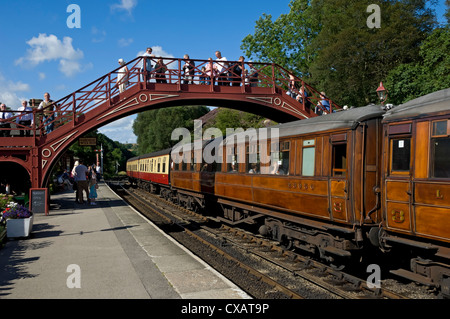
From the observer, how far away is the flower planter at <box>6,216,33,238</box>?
1059cm

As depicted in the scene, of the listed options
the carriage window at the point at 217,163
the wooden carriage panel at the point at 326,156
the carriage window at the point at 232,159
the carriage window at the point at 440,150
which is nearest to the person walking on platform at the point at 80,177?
the carriage window at the point at 217,163

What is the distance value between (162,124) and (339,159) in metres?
55.4

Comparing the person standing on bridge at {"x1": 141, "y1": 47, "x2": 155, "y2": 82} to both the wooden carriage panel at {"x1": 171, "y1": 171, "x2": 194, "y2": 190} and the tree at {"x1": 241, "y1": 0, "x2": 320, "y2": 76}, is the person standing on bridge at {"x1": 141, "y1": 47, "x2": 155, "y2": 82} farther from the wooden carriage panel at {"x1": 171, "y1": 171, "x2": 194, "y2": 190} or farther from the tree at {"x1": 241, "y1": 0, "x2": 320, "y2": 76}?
the tree at {"x1": 241, "y1": 0, "x2": 320, "y2": 76}

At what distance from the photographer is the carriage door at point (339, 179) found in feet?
24.2

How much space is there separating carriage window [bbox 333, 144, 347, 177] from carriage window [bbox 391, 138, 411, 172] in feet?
3.42

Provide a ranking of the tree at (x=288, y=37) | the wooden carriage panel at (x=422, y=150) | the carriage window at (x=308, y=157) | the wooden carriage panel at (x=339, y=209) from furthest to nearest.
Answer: the tree at (x=288, y=37), the carriage window at (x=308, y=157), the wooden carriage panel at (x=339, y=209), the wooden carriage panel at (x=422, y=150)

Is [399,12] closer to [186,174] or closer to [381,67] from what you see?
[381,67]

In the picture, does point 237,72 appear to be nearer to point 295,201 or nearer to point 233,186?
point 233,186

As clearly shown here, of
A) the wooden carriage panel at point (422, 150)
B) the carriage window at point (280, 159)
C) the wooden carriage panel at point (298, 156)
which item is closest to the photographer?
the wooden carriage panel at point (422, 150)

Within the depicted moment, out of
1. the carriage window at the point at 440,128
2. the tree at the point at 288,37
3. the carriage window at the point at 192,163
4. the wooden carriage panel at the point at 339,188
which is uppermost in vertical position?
the tree at the point at 288,37

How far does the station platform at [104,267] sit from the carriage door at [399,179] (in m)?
2.84

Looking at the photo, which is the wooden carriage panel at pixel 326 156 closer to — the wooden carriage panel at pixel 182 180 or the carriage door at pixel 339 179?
the carriage door at pixel 339 179

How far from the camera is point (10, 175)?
21.4 metres

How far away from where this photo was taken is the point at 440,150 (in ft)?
19.2
